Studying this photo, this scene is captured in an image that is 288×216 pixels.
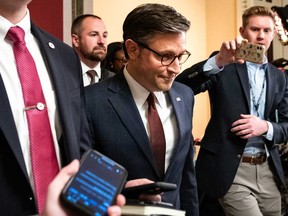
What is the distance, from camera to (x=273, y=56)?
500 centimetres

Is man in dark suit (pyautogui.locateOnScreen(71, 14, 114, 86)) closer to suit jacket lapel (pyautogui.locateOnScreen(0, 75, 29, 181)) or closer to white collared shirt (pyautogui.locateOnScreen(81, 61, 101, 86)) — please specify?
white collared shirt (pyautogui.locateOnScreen(81, 61, 101, 86))

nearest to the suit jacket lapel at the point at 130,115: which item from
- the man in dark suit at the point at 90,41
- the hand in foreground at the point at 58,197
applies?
the hand in foreground at the point at 58,197

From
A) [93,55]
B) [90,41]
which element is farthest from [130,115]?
[90,41]

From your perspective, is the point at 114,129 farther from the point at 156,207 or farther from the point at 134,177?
the point at 156,207

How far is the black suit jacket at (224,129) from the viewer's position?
2.32 m

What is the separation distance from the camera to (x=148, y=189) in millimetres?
1045

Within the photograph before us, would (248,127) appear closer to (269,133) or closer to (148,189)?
(269,133)

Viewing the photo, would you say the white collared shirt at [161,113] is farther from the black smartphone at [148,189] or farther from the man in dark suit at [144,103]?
the black smartphone at [148,189]

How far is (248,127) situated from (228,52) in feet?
1.36

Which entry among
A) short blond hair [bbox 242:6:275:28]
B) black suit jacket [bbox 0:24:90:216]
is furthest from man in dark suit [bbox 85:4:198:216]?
short blond hair [bbox 242:6:275:28]

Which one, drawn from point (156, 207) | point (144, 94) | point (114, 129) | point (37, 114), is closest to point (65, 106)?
point (37, 114)

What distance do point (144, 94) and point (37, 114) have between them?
2.26ft

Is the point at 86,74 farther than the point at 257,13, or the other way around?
the point at 86,74

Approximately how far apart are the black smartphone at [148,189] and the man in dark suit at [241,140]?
1.24 m
